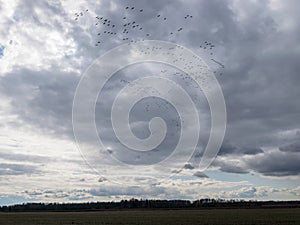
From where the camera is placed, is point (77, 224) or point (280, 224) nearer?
point (280, 224)

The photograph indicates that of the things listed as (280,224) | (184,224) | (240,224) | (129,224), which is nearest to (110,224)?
(129,224)

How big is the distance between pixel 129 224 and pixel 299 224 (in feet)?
81.7

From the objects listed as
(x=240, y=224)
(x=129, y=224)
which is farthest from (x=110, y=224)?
(x=240, y=224)

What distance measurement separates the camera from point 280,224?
56031 millimetres

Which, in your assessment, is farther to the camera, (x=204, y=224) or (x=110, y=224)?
(x=110, y=224)

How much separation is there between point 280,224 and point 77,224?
3121 centimetres

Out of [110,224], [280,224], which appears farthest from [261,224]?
[110,224]

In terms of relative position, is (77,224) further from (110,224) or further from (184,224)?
(184,224)

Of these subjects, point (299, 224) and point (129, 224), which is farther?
point (129, 224)

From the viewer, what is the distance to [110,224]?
61.4 metres

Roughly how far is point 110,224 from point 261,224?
22988 millimetres

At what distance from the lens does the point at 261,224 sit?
56.0 metres

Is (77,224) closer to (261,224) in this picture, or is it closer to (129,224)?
(129,224)

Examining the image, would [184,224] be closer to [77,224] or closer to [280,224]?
[280,224]
